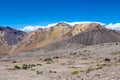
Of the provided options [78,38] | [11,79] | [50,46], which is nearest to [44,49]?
[50,46]

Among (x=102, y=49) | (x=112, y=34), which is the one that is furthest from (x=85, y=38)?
(x=102, y=49)

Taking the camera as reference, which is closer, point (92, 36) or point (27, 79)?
point (27, 79)

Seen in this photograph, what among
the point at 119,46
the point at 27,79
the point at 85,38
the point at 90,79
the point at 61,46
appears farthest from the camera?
the point at 85,38

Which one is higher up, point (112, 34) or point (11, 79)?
point (112, 34)

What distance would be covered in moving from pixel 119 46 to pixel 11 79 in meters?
81.6

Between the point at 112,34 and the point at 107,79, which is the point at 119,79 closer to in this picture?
the point at 107,79

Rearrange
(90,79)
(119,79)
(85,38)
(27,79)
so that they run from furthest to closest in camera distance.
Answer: (85,38)
(27,79)
(90,79)
(119,79)

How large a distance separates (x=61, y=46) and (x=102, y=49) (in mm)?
60621

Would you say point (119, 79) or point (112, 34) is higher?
point (112, 34)

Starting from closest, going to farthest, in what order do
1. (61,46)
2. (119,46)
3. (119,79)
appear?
(119,79) → (119,46) → (61,46)

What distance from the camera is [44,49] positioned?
17350cm

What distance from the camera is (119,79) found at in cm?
2514

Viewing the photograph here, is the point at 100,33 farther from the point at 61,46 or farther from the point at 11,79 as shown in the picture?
the point at 11,79

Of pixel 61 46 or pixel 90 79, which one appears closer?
pixel 90 79
